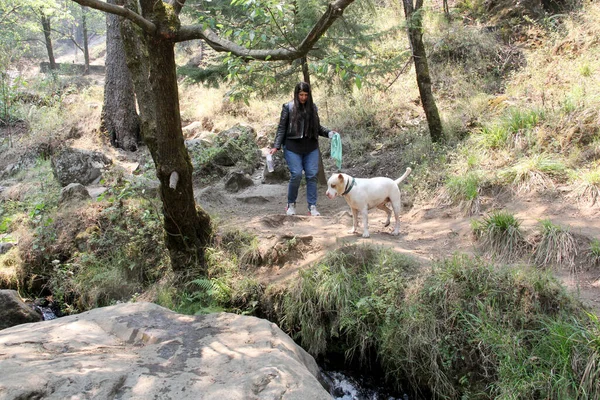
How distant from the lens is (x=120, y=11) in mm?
3684

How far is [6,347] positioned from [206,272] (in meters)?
2.80

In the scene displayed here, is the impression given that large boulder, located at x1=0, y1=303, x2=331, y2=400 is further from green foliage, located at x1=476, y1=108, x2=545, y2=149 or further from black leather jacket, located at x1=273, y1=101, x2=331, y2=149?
green foliage, located at x1=476, y1=108, x2=545, y2=149

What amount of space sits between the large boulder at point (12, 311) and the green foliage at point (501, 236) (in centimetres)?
562

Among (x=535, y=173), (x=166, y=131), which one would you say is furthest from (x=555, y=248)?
(x=166, y=131)

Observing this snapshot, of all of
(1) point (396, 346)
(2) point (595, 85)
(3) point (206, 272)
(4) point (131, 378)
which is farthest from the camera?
Result: (2) point (595, 85)

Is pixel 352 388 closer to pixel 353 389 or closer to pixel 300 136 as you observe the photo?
pixel 353 389

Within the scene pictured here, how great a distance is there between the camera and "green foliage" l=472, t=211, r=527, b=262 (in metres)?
4.97

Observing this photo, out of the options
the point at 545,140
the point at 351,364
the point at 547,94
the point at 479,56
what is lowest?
the point at 351,364

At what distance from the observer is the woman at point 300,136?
260 inches

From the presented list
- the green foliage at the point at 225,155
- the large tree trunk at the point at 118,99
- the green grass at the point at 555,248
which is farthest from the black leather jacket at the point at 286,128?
the large tree trunk at the point at 118,99

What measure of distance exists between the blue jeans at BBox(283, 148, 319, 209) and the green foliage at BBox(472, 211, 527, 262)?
249 centimetres

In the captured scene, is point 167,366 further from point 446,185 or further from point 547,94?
point 547,94

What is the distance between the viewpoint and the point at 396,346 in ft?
14.0

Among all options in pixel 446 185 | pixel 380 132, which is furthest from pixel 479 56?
pixel 446 185
